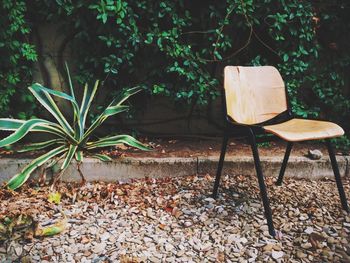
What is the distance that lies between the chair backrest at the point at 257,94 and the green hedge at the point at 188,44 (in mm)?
716

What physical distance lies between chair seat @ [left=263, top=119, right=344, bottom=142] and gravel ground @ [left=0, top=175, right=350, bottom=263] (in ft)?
1.93

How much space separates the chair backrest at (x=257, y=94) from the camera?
255 centimetres

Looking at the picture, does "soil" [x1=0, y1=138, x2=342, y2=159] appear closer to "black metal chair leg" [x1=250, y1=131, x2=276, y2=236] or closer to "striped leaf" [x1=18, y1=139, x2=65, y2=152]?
"striped leaf" [x1=18, y1=139, x2=65, y2=152]

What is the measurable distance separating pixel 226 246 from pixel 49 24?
2533mm

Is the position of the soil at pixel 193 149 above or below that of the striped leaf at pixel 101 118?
below

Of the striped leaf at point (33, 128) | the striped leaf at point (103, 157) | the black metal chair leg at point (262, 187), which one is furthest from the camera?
the striped leaf at point (103, 157)

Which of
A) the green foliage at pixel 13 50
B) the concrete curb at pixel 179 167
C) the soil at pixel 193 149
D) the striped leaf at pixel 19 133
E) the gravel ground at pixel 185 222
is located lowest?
the gravel ground at pixel 185 222

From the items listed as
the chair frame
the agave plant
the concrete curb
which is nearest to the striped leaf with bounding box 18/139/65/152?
the agave plant

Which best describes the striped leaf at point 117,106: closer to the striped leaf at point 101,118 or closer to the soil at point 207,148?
the striped leaf at point 101,118

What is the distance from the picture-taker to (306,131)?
2.21 m

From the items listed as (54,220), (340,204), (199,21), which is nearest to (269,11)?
(199,21)

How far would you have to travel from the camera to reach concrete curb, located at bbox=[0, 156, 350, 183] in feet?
9.83

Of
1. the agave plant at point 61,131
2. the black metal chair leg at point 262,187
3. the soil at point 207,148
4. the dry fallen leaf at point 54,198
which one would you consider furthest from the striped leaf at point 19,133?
the black metal chair leg at point 262,187

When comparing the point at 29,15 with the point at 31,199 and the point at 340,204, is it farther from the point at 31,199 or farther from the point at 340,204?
the point at 340,204
